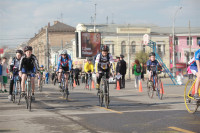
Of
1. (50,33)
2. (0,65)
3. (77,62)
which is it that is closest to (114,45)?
(77,62)

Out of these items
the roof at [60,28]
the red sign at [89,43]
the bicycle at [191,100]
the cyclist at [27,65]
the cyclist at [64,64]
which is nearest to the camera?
the bicycle at [191,100]

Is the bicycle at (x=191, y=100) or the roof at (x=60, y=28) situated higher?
the roof at (x=60, y=28)

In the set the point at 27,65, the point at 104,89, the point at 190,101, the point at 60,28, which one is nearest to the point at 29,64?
the point at 27,65

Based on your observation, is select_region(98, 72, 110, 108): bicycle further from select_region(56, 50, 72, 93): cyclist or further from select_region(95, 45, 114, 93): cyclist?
select_region(56, 50, 72, 93): cyclist

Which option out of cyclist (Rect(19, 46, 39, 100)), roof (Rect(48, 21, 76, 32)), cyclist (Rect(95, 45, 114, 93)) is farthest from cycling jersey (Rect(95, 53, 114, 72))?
roof (Rect(48, 21, 76, 32))

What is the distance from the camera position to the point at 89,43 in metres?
52.0

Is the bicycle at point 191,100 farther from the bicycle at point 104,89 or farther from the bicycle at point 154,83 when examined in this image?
the bicycle at point 154,83

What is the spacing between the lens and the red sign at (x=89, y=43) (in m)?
51.6

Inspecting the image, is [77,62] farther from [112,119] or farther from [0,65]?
[112,119]

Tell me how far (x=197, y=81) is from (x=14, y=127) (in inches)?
174

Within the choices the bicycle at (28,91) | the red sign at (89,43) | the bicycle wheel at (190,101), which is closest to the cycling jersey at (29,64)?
the bicycle at (28,91)

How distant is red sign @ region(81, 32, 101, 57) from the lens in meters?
51.6

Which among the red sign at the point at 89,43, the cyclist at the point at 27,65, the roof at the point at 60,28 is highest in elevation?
the roof at the point at 60,28

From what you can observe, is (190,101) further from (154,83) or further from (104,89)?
(154,83)
